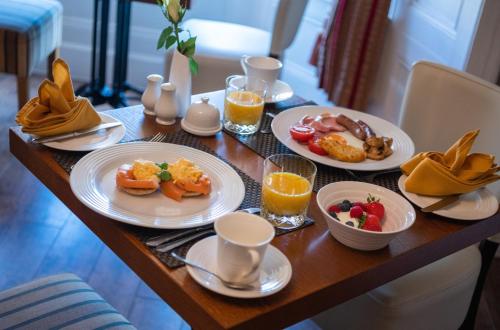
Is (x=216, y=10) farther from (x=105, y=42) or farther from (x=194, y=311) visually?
(x=194, y=311)

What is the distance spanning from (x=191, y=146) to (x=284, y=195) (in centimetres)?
37

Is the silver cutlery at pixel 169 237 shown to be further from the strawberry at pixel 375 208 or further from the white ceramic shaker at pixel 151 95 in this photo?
the white ceramic shaker at pixel 151 95

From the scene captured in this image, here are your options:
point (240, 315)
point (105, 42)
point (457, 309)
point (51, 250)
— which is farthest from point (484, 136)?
point (105, 42)

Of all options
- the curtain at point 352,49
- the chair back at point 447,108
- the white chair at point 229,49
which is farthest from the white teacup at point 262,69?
the curtain at point 352,49

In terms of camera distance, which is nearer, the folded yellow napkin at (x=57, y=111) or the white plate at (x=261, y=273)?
the white plate at (x=261, y=273)

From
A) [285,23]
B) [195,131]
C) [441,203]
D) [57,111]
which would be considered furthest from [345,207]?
[285,23]

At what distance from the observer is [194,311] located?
42.6 inches

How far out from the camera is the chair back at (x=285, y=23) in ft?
9.27

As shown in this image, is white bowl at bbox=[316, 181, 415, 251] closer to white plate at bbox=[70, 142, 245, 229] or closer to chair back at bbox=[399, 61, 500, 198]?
white plate at bbox=[70, 142, 245, 229]

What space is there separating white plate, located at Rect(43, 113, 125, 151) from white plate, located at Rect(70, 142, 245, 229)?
0.05 m

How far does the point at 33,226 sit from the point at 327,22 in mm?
1648

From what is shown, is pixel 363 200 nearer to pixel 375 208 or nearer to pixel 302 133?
pixel 375 208

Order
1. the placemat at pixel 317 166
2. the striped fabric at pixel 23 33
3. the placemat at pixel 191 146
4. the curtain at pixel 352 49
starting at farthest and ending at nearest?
the curtain at pixel 352 49, the striped fabric at pixel 23 33, the placemat at pixel 317 166, the placemat at pixel 191 146

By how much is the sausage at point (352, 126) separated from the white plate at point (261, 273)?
1.91 feet
